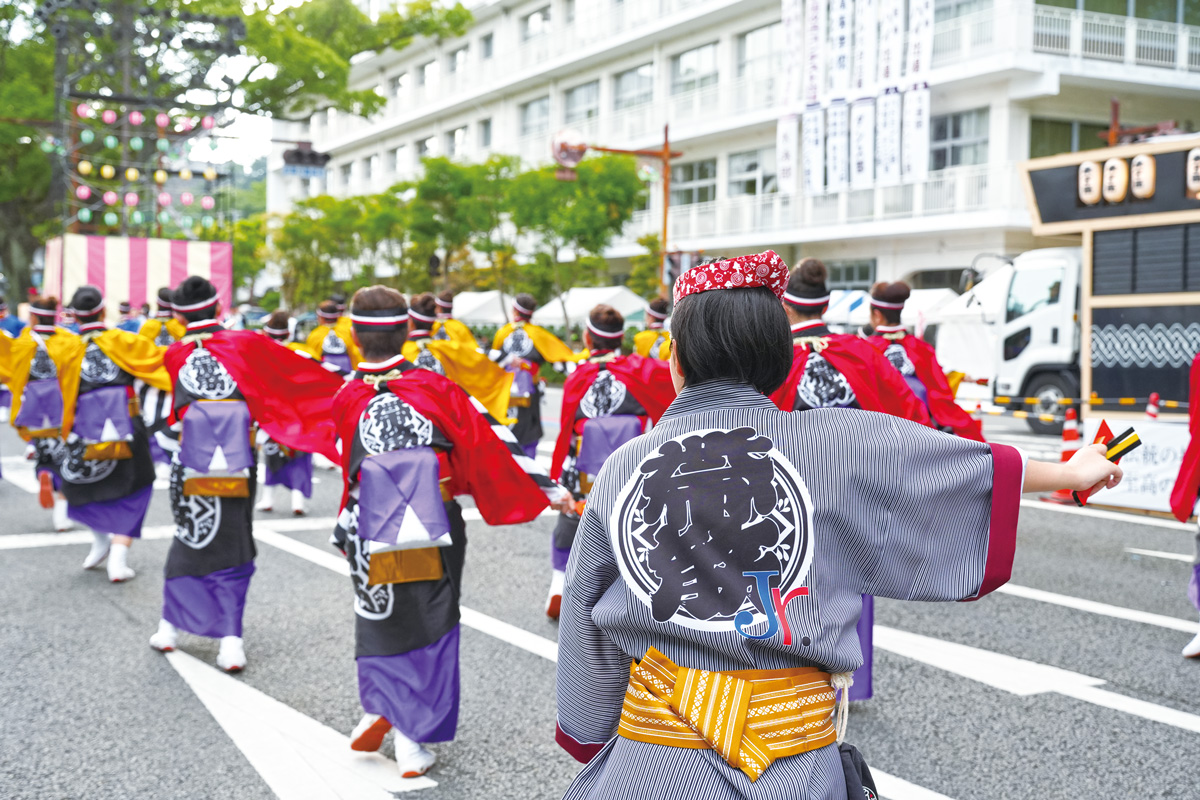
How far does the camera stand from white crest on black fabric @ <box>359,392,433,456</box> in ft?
13.0

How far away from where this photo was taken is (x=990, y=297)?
55.4ft

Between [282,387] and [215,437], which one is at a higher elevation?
[282,387]

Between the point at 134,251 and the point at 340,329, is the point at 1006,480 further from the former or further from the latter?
the point at 134,251

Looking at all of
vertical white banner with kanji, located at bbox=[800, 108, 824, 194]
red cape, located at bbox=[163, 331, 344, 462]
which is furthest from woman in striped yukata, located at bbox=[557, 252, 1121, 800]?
vertical white banner with kanji, located at bbox=[800, 108, 824, 194]

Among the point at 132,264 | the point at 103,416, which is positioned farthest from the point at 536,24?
the point at 103,416

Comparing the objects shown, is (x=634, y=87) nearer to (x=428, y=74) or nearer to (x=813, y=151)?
(x=813, y=151)

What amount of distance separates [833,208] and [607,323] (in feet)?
67.7

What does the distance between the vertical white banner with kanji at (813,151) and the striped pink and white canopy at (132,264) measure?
535 inches

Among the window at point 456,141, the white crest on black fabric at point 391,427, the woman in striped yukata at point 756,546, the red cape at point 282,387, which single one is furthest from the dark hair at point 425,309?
the window at point 456,141

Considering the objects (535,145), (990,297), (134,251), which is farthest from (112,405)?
(535,145)

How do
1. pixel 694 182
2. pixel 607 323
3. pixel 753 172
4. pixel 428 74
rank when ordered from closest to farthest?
1. pixel 607 323
2. pixel 753 172
3. pixel 694 182
4. pixel 428 74

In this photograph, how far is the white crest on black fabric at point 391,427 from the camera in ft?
13.0

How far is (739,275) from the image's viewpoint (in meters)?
1.89

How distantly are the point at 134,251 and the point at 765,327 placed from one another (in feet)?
61.4
